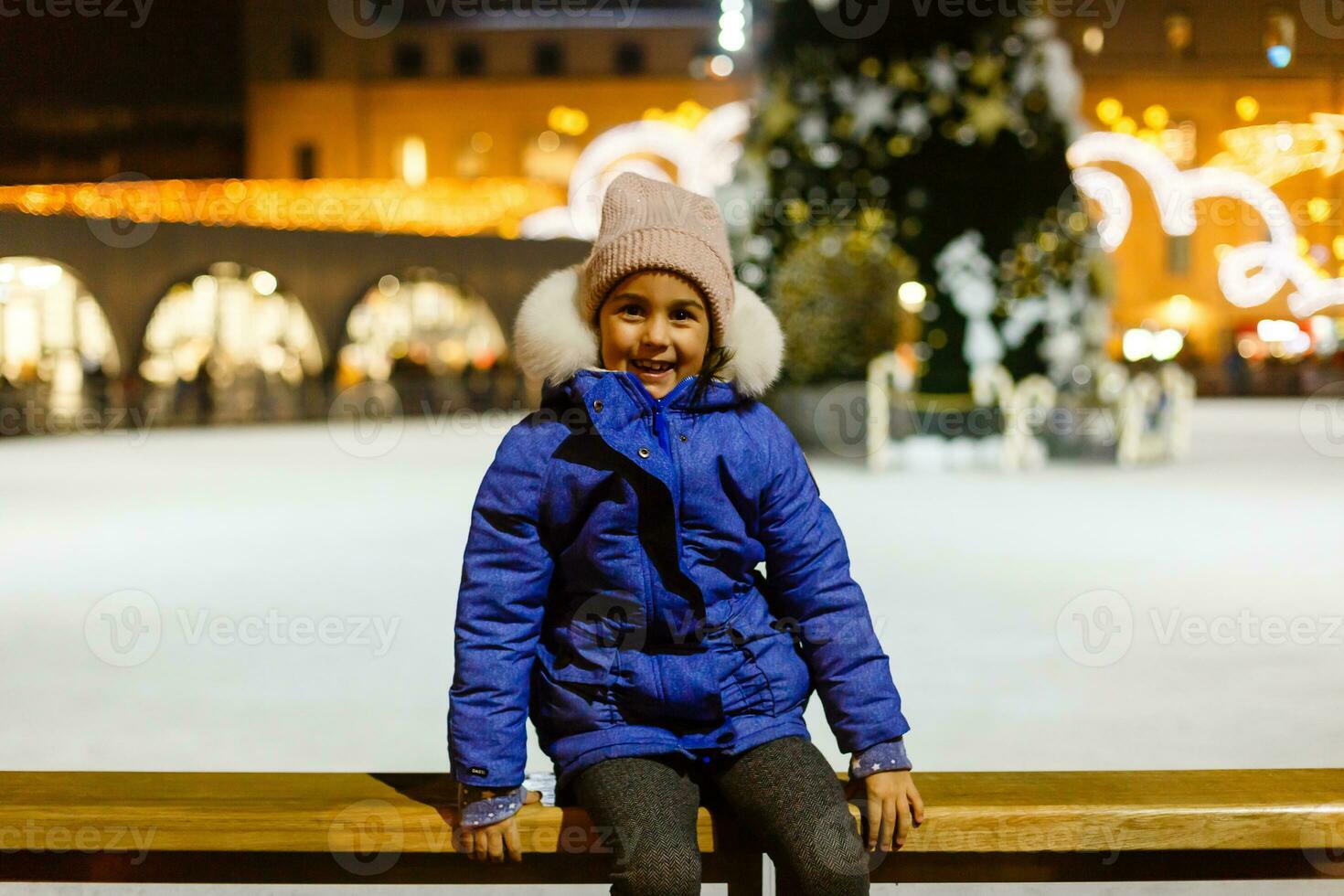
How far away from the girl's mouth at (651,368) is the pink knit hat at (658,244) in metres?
0.09

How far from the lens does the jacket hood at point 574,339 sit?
1.97m

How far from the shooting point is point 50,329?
23000 mm

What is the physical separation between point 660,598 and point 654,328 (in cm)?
38

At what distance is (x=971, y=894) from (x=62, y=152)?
90.0 feet

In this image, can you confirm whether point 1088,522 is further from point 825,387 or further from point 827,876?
point 827,876

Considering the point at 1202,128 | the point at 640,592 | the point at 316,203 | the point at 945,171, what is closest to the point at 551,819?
the point at 640,592

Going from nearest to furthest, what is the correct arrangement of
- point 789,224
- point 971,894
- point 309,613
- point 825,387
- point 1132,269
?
point 971,894 < point 309,613 < point 789,224 < point 825,387 < point 1132,269

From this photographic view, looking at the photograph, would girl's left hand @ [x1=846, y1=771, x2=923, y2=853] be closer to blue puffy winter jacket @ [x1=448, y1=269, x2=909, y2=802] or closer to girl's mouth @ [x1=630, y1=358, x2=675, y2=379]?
blue puffy winter jacket @ [x1=448, y1=269, x2=909, y2=802]

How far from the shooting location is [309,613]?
570cm

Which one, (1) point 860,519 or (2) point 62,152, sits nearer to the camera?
(1) point 860,519

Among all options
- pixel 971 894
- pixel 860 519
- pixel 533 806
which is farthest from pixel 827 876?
pixel 860 519

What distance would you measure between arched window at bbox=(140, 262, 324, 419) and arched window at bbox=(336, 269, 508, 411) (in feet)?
3.60

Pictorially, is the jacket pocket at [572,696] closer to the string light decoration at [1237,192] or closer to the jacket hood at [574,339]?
the jacket hood at [574,339]

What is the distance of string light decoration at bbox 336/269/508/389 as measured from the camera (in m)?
27.3
